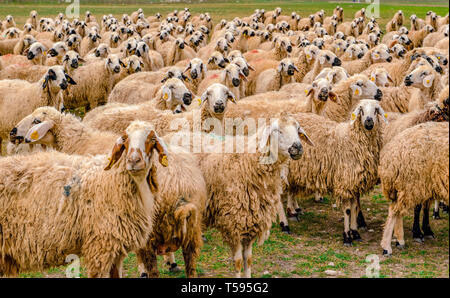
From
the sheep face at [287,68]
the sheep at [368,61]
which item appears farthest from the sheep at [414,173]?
the sheep at [368,61]

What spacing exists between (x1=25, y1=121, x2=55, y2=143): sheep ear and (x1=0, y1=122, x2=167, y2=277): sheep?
5.48 ft

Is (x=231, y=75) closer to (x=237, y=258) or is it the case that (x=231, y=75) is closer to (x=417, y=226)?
(x=417, y=226)

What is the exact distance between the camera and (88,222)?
483 cm

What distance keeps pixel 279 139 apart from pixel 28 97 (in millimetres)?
5899

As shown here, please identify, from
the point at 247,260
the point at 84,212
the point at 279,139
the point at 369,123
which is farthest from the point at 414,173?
the point at 84,212

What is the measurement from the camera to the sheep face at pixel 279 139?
5.82m

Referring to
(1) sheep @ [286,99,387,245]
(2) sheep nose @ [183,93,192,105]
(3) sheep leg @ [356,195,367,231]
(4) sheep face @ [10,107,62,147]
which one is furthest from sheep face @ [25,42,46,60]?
(3) sheep leg @ [356,195,367,231]

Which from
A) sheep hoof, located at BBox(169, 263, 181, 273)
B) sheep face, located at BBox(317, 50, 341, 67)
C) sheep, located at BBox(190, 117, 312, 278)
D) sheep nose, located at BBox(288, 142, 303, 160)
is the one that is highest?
sheep face, located at BBox(317, 50, 341, 67)

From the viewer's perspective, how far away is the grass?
6121 millimetres

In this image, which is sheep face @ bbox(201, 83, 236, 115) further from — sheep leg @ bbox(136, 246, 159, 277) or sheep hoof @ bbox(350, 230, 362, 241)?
sheep leg @ bbox(136, 246, 159, 277)

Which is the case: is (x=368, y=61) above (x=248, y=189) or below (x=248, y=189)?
above

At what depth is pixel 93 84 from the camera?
1351cm
